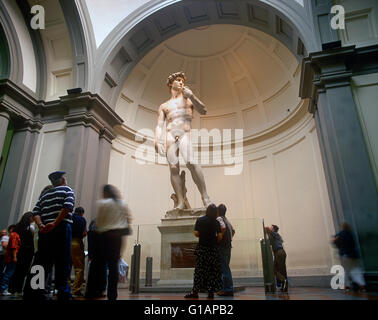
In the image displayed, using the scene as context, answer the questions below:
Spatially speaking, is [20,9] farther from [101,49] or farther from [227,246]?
[227,246]

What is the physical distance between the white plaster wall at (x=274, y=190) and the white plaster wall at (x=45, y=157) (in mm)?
2155

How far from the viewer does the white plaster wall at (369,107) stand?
5379 mm

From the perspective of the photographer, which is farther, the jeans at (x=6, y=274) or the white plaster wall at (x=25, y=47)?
the white plaster wall at (x=25, y=47)

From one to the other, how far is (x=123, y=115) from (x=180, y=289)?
7.17 m

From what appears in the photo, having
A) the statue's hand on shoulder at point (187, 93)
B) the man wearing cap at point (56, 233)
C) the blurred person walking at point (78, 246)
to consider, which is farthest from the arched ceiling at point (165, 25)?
the man wearing cap at point (56, 233)

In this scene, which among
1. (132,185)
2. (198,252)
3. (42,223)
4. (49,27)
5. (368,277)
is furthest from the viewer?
(132,185)

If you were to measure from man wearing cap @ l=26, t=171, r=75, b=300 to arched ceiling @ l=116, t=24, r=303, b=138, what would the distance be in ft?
24.2

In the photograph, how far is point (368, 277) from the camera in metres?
4.49

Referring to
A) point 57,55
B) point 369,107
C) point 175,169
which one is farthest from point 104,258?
point 57,55

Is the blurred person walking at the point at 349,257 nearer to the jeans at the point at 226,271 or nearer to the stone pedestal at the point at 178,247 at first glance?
the jeans at the point at 226,271

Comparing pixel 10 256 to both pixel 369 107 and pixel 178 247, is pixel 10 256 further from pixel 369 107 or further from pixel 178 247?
pixel 369 107

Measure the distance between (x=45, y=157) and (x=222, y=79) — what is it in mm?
7295

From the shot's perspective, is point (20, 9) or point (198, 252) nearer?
point (198, 252)
